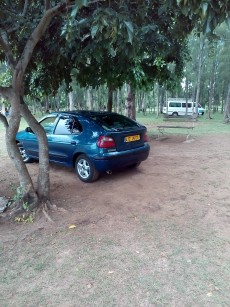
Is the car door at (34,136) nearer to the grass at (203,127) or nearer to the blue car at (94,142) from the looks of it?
the blue car at (94,142)

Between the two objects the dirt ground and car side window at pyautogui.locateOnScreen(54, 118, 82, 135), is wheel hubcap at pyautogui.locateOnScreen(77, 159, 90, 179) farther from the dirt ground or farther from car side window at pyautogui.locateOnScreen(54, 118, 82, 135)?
car side window at pyautogui.locateOnScreen(54, 118, 82, 135)

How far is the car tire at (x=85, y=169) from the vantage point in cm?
603

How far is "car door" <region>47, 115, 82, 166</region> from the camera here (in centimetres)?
631

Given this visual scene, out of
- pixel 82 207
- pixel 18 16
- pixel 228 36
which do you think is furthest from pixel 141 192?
pixel 228 36

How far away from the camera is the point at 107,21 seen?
3.01 metres

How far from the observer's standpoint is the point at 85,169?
6199mm

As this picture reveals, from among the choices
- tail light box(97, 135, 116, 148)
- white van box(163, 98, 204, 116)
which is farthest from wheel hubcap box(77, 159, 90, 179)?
white van box(163, 98, 204, 116)

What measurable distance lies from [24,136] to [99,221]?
14.5 feet

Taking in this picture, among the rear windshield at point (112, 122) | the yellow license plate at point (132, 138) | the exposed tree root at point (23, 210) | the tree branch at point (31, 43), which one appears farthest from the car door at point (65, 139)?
the tree branch at point (31, 43)

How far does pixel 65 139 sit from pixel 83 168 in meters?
0.83

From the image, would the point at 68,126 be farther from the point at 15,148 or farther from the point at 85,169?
the point at 15,148

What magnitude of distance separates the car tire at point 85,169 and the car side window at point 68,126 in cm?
64

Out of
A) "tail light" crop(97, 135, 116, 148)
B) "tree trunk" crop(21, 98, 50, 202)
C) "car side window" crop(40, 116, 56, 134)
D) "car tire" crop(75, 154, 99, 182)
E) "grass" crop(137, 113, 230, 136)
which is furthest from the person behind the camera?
"grass" crop(137, 113, 230, 136)

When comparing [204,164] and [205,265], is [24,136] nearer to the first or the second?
[204,164]
